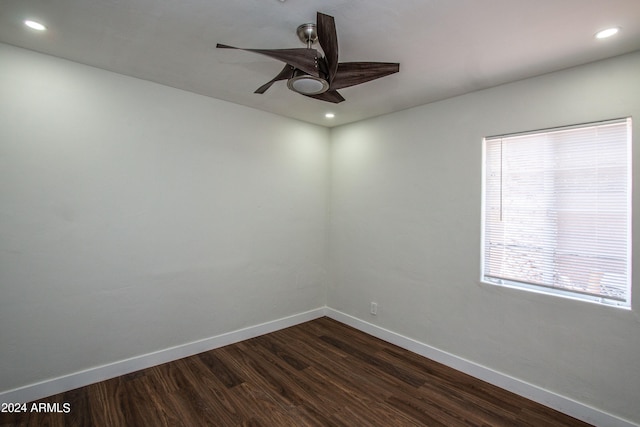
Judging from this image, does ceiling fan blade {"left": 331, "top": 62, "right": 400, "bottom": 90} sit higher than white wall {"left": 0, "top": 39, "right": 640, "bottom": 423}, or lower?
higher

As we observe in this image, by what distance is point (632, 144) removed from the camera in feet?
6.70

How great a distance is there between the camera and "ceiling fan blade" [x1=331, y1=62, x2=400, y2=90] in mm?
1884

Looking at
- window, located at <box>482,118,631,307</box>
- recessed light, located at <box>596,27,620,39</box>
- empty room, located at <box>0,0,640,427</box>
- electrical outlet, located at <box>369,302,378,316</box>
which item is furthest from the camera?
electrical outlet, located at <box>369,302,378,316</box>

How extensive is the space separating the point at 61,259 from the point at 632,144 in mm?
4285

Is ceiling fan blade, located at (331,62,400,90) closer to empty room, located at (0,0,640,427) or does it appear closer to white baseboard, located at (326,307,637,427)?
empty room, located at (0,0,640,427)

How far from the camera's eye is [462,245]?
113 inches

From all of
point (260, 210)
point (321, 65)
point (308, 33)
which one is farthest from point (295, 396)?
point (308, 33)

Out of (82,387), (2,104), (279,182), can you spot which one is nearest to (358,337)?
(279,182)

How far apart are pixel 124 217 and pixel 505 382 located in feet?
11.8

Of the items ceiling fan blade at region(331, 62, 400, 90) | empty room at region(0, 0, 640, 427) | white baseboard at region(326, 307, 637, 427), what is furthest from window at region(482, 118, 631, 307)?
ceiling fan blade at region(331, 62, 400, 90)

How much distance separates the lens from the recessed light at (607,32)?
182 cm

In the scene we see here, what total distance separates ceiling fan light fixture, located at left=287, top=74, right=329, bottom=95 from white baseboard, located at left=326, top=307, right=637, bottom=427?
106 inches

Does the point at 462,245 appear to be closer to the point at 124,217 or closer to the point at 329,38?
the point at 329,38

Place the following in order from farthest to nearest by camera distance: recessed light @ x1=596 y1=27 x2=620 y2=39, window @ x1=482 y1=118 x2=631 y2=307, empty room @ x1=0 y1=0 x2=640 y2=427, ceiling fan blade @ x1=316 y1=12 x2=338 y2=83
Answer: window @ x1=482 y1=118 x2=631 y2=307 → empty room @ x1=0 y1=0 x2=640 y2=427 → recessed light @ x1=596 y1=27 x2=620 y2=39 → ceiling fan blade @ x1=316 y1=12 x2=338 y2=83
